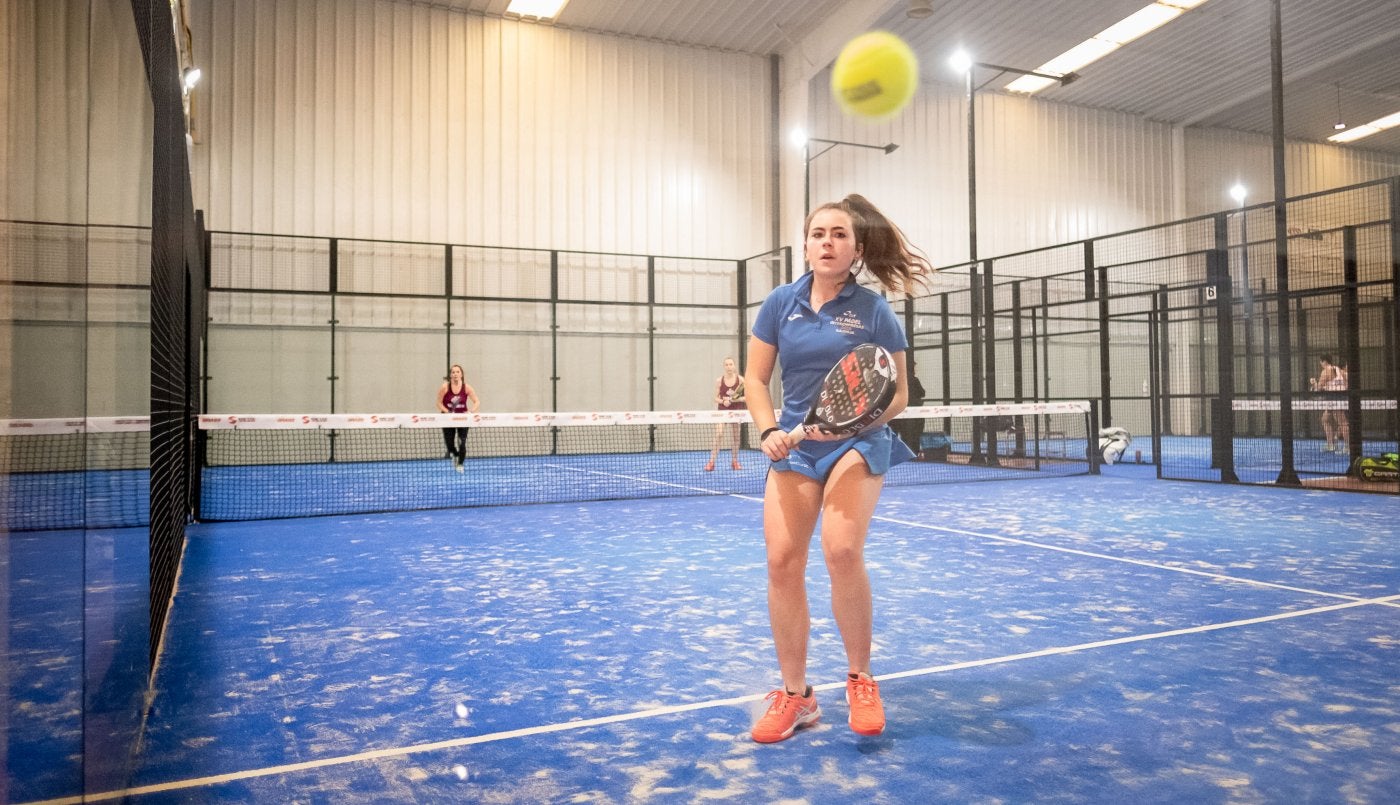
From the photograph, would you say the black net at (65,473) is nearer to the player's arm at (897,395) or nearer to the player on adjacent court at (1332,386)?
the player's arm at (897,395)

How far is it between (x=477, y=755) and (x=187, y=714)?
1.03m

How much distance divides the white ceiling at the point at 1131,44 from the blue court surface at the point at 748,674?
43.8ft

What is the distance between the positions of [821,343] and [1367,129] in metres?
27.7

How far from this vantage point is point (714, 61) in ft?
61.7

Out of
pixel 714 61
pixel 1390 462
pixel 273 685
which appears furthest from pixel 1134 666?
pixel 714 61

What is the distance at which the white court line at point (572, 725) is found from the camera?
7.52 ft

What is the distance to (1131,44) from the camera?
18.9 m

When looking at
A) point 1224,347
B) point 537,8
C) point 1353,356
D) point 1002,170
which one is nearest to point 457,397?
point 537,8

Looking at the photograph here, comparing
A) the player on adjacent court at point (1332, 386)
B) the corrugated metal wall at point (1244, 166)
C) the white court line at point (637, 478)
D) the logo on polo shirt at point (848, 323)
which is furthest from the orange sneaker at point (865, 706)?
the corrugated metal wall at point (1244, 166)

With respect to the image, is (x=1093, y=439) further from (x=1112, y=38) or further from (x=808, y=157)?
(x=1112, y=38)

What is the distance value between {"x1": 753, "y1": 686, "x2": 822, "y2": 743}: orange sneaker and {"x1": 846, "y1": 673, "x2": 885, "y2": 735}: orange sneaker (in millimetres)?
121

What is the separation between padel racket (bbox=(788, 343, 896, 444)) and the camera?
2.59 meters

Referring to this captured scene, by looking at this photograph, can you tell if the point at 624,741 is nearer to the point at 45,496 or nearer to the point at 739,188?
the point at 45,496

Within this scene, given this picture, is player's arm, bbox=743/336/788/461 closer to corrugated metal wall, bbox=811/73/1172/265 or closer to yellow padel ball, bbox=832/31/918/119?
yellow padel ball, bbox=832/31/918/119
